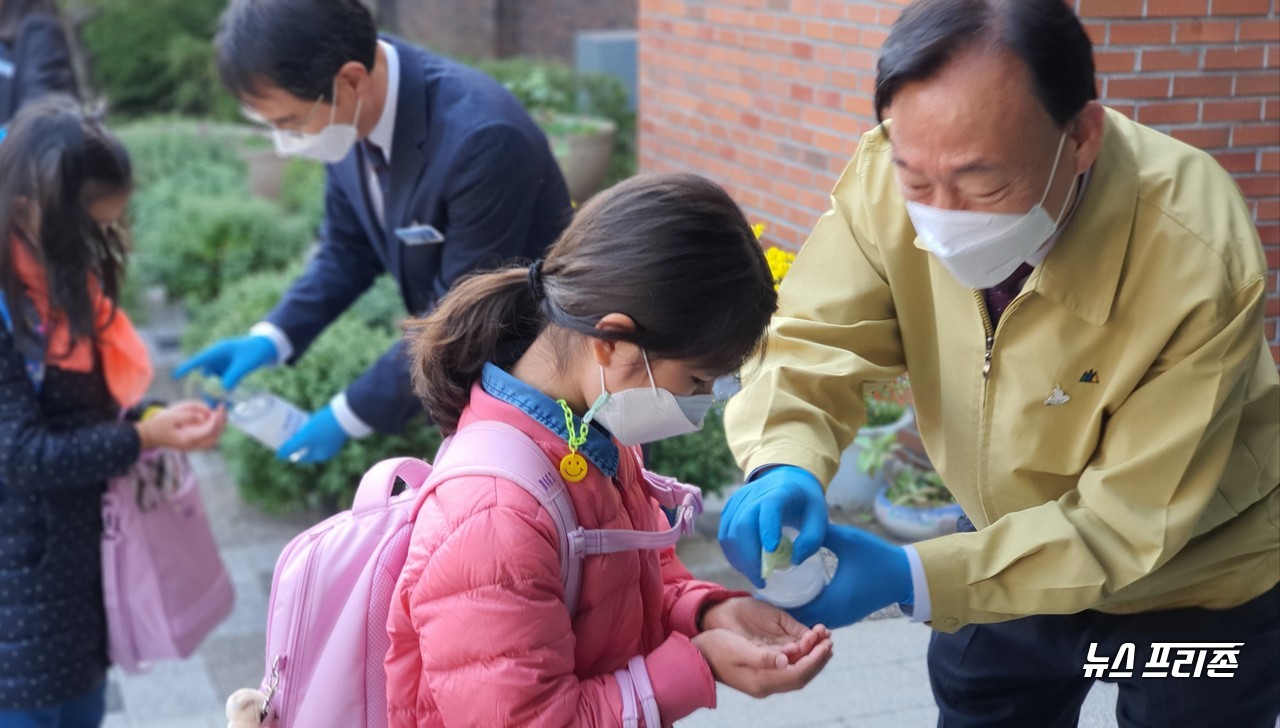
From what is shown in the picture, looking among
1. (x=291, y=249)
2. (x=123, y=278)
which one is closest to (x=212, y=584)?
(x=123, y=278)

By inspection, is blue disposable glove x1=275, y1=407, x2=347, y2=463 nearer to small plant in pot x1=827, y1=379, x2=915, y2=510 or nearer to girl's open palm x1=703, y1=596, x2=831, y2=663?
girl's open palm x1=703, y1=596, x2=831, y2=663

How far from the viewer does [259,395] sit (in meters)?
3.65

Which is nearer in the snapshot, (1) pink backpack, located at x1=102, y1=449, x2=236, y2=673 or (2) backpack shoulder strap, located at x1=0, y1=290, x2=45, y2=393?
(2) backpack shoulder strap, located at x1=0, y1=290, x2=45, y2=393

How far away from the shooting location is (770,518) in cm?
183

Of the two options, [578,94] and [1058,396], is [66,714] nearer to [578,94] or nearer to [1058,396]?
[1058,396]

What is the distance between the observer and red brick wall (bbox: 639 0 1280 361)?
4074 millimetres

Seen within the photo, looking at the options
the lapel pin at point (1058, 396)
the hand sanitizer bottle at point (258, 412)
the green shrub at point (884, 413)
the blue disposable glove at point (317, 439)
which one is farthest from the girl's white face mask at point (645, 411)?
the green shrub at point (884, 413)

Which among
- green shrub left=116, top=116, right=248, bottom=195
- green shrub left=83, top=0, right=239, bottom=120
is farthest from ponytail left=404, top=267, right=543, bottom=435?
green shrub left=83, top=0, right=239, bottom=120

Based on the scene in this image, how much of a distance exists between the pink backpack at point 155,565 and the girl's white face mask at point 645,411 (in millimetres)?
1839

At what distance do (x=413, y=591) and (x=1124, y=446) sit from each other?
102cm

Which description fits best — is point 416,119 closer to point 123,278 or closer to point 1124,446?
point 123,278

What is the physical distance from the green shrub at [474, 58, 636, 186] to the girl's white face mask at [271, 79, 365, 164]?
529 centimetres

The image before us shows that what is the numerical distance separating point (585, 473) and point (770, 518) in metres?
0.29

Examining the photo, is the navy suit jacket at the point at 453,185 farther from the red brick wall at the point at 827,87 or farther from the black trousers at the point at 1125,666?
the red brick wall at the point at 827,87
